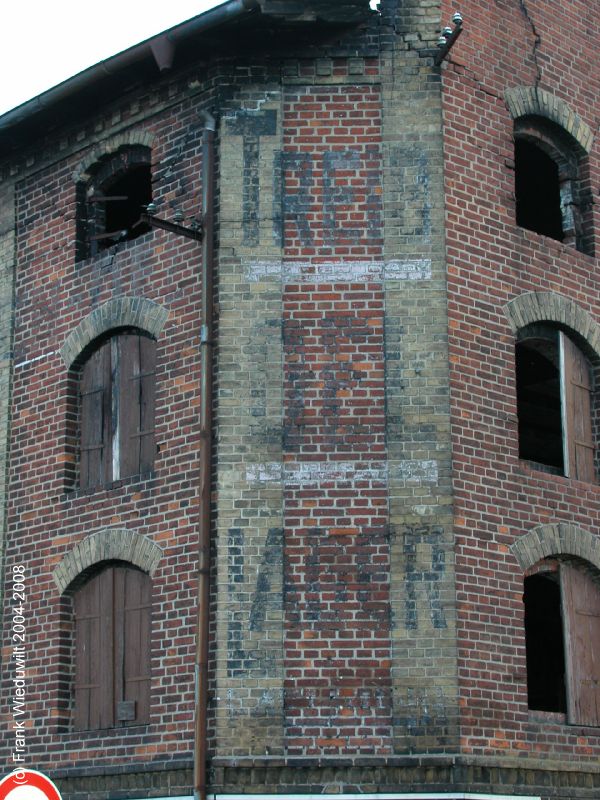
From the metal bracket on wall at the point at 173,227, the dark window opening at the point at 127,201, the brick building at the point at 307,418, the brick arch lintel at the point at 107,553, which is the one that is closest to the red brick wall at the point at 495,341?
the brick building at the point at 307,418

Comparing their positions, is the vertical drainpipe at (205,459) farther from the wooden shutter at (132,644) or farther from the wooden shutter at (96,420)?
the wooden shutter at (96,420)

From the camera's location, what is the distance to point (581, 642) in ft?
50.9

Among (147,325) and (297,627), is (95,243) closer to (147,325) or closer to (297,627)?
(147,325)

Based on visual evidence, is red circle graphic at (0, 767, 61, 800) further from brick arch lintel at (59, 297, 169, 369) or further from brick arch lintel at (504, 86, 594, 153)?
brick arch lintel at (504, 86, 594, 153)

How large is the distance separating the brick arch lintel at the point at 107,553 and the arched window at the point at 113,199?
3.55 m

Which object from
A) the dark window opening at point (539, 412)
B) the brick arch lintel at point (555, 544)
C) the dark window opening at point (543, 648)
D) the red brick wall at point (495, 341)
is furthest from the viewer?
the dark window opening at point (539, 412)

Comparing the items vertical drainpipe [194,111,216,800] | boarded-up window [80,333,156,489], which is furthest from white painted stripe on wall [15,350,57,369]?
vertical drainpipe [194,111,216,800]

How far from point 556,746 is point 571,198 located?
6385 millimetres

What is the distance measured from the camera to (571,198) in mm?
17172

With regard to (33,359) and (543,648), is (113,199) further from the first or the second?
(543,648)

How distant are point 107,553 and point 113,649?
1017mm

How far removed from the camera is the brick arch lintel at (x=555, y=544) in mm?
14995

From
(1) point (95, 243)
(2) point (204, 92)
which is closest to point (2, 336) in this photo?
(1) point (95, 243)

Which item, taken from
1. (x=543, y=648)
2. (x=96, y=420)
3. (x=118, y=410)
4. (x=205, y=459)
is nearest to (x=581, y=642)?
(x=543, y=648)
